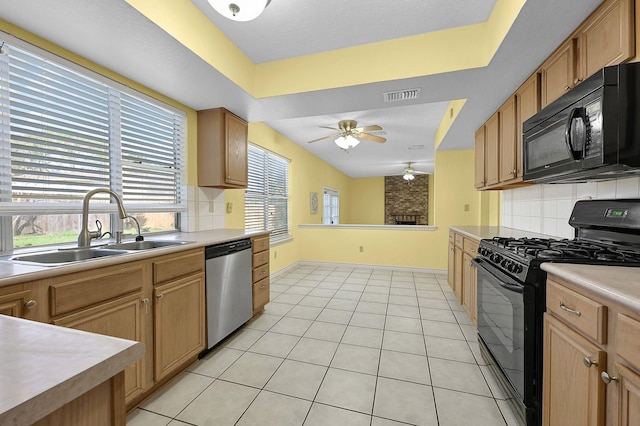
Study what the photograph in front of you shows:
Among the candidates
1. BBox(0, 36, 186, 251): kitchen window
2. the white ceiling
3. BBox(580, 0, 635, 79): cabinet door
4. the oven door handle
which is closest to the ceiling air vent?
the white ceiling

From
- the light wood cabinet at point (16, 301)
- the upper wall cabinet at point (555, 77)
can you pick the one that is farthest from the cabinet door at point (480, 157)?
the light wood cabinet at point (16, 301)

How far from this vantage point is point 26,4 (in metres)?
1.42

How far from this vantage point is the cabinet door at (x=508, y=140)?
7.93 ft

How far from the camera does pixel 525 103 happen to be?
7.25 ft

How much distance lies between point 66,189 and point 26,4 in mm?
1025

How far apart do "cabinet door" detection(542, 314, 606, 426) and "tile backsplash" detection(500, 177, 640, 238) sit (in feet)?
3.34

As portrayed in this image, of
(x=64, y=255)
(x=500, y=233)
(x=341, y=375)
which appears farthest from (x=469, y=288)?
(x=64, y=255)

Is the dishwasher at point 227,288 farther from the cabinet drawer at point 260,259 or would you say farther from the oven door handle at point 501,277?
the oven door handle at point 501,277

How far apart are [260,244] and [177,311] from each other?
114cm

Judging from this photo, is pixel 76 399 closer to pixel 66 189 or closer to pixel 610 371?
pixel 610 371

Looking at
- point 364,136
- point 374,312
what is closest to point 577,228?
point 374,312

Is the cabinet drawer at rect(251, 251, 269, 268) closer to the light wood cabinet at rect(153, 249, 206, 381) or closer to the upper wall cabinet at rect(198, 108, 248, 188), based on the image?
the light wood cabinet at rect(153, 249, 206, 381)

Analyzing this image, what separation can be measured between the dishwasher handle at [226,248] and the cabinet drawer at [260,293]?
0.46m

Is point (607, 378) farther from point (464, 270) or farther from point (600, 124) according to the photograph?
point (464, 270)
